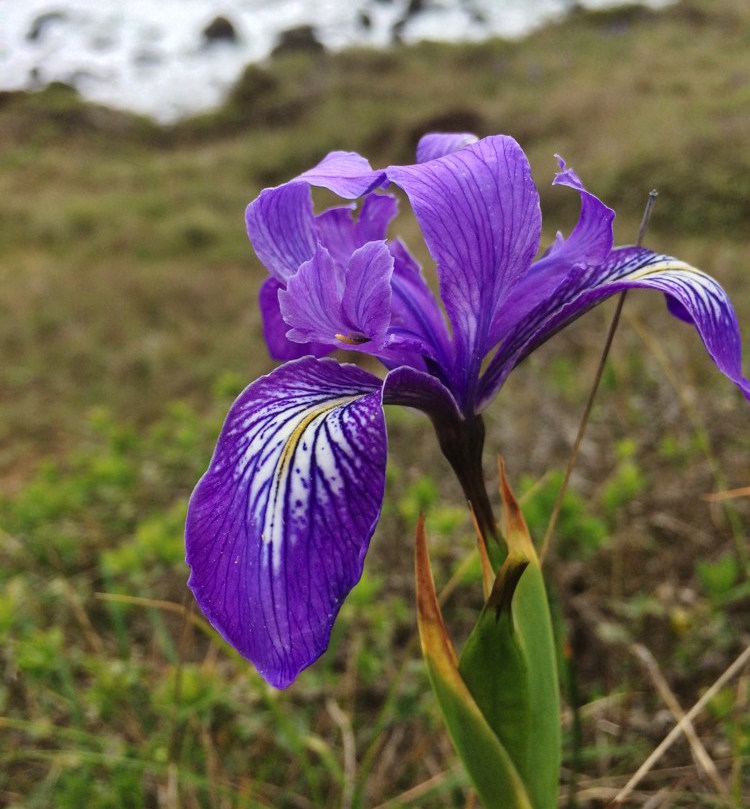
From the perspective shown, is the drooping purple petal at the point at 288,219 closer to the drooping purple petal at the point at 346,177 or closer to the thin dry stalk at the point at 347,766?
the drooping purple petal at the point at 346,177

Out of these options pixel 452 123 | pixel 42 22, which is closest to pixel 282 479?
pixel 452 123

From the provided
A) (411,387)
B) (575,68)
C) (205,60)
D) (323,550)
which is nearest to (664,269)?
(411,387)

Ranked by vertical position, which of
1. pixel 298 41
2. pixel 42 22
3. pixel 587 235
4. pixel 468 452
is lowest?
pixel 468 452

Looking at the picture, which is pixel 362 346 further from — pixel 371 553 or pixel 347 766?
pixel 371 553

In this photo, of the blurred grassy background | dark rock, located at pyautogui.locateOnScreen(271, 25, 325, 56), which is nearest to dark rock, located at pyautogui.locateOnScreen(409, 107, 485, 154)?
the blurred grassy background

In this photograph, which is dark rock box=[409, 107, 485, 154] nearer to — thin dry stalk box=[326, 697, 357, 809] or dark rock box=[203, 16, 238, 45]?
dark rock box=[203, 16, 238, 45]

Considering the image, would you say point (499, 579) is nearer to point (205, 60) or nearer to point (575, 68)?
point (575, 68)
